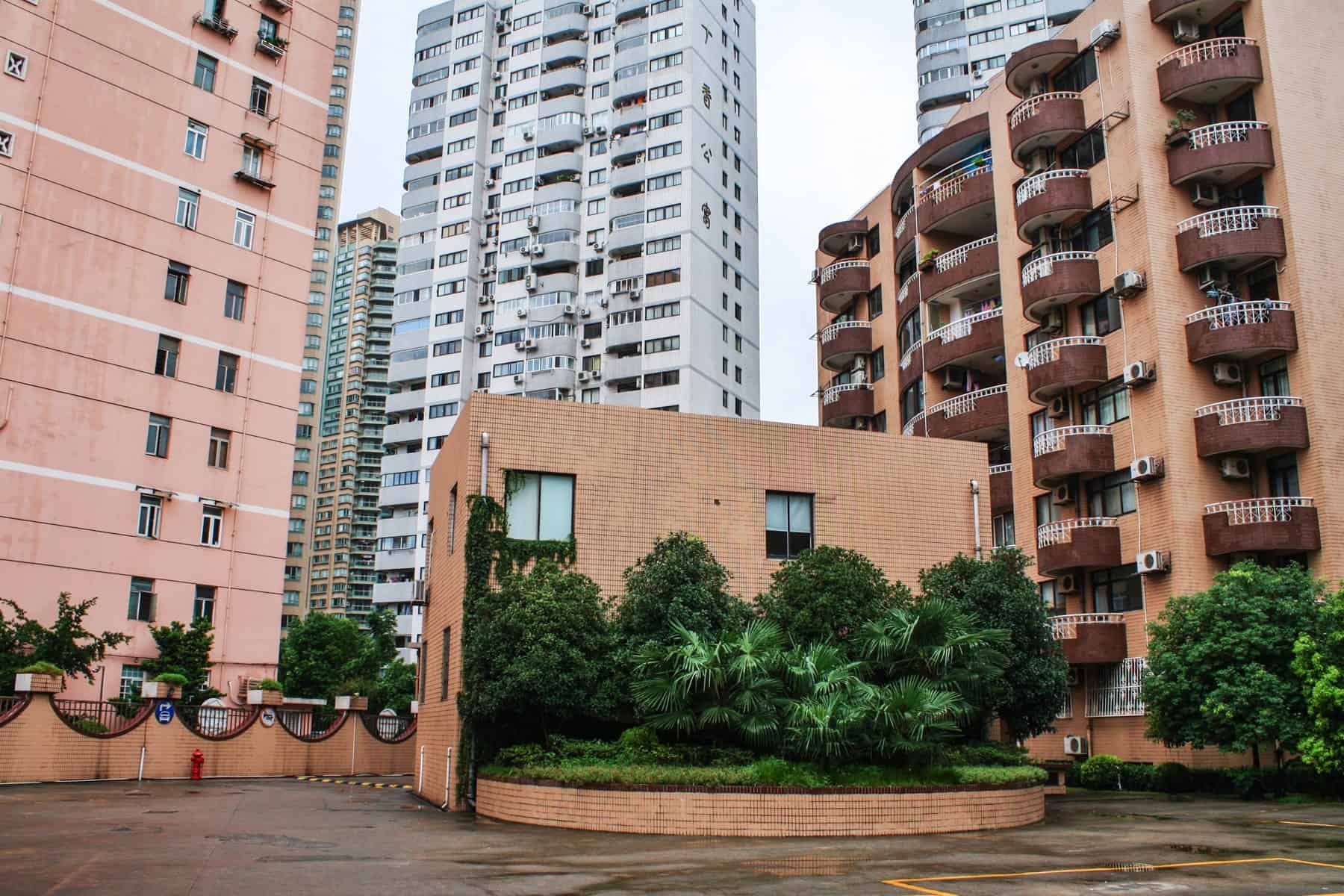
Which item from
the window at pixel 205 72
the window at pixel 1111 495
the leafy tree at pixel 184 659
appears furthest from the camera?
the window at pixel 205 72

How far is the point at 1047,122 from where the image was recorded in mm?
36562

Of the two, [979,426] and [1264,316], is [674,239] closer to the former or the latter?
[979,426]

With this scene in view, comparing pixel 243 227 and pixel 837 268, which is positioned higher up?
pixel 837 268

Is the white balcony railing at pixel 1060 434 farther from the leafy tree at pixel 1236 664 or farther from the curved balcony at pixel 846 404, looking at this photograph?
the curved balcony at pixel 846 404

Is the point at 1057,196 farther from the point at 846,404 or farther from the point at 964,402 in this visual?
the point at 846,404

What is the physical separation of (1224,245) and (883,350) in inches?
688

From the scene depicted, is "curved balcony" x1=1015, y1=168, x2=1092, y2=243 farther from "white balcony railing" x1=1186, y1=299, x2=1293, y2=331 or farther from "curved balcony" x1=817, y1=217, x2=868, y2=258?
"curved balcony" x1=817, y1=217, x2=868, y2=258

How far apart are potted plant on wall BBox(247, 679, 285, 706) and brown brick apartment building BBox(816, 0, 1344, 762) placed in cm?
2419

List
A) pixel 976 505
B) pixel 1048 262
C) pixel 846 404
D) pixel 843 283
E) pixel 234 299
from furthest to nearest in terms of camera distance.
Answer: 1. pixel 843 283
2. pixel 846 404
3. pixel 234 299
4. pixel 1048 262
5. pixel 976 505

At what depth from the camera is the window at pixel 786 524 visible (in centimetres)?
2516

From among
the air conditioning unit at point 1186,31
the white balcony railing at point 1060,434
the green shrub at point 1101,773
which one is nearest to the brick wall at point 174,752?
the green shrub at point 1101,773

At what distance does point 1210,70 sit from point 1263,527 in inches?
526

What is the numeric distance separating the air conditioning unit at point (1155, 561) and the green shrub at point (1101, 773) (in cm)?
526

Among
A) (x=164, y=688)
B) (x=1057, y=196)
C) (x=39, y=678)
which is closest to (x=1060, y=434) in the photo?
(x=1057, y=196)
